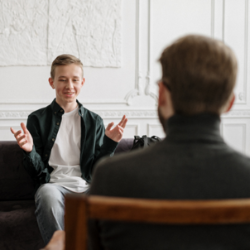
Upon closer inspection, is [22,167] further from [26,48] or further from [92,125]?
[26,48]

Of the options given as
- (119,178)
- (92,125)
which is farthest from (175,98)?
(92,125)

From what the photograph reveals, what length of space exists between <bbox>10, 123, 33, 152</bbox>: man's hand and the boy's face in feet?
1.34

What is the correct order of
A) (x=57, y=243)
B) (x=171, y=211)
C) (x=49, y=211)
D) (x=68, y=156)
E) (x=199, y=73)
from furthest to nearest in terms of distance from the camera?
(x=68, y=156) < (x=49, y=211) < (x=57, y=243) < (x=199, y=73) < (x=171, y=211)

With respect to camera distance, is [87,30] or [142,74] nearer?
[87,30]

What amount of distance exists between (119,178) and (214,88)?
0.27 metres

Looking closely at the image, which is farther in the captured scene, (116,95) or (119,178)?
(116,95)

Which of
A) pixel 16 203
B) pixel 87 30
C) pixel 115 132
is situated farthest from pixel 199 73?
pixel 87 30

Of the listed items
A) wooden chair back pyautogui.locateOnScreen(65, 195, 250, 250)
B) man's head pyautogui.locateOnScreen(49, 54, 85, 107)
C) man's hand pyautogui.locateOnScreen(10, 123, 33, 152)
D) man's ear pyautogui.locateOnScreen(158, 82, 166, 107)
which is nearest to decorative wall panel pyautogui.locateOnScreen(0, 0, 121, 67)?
man's head pyautogui.locateOnScreen(49, 54, 85, 107)

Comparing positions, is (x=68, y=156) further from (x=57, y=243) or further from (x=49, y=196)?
(x=57, y=243)

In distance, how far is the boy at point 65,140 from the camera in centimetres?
179

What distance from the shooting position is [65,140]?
196 centimetres

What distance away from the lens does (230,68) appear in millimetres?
629

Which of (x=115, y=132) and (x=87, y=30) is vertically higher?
(x=87, y=30)

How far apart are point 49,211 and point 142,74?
2.78m
